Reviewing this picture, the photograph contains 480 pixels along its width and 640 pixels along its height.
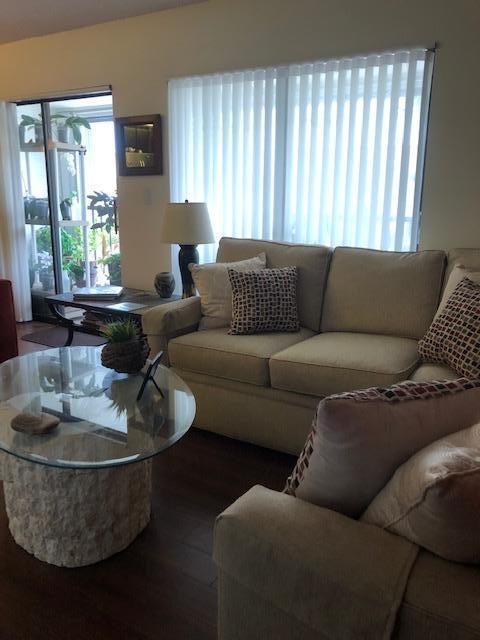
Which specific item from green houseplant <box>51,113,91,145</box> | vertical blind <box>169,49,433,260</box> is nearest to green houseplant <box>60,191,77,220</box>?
green houseplant <box>51,113,91,145</box>

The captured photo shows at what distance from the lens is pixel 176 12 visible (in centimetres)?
349

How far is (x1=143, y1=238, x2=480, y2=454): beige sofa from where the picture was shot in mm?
2287

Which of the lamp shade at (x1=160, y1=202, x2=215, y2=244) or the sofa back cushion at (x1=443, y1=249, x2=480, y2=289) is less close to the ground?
the lamp shade at (x1=160, y1=202, x2=215, y2=244)

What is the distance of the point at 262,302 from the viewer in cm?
271

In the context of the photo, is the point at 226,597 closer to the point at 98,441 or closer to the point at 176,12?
the point at 98,441

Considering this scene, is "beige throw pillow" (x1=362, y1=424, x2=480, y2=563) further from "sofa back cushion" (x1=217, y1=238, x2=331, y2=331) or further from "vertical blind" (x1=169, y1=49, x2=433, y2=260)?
"vertical blind" (x1=169, y1=49, x2=433, y2=260)

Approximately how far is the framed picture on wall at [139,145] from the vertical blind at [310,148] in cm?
14

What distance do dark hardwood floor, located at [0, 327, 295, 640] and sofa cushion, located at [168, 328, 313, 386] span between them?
1.78ft

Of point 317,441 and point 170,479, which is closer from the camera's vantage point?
point 317,441

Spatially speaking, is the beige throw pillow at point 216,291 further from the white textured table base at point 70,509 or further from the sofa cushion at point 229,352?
the white textured table base at point 70,509

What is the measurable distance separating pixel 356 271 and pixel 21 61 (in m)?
3.57

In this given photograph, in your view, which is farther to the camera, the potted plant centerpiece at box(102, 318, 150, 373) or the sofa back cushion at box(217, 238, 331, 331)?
the sofa back cushion at box(217, 238, 331, 331)

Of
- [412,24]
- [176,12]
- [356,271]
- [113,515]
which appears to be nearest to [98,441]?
[113,515]

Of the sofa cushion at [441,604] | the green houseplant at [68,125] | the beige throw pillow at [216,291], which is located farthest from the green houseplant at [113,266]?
the sofa cushion at [441,604]
